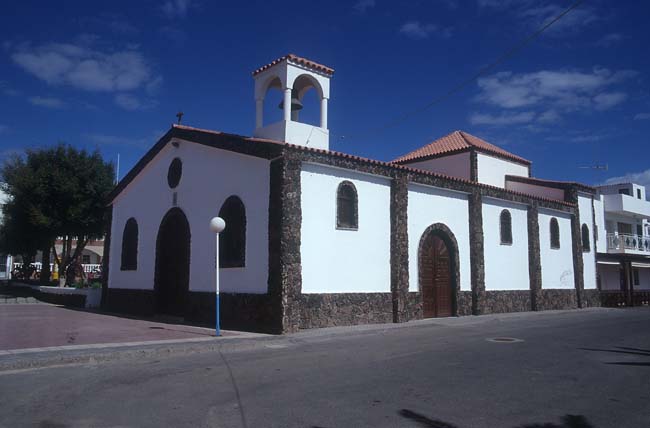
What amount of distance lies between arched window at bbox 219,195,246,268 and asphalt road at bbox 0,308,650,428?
3.88 m

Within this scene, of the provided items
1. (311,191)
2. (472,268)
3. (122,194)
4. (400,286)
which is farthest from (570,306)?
(122,194)

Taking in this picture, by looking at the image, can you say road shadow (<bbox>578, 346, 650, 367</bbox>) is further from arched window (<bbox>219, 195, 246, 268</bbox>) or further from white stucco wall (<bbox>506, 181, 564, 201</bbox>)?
white stucco wall (<bbox>506, 181, 564, 201</bbox>)

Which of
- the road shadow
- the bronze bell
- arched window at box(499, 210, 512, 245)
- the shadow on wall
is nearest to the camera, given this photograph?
the shadow on wall

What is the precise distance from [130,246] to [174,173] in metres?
4.61

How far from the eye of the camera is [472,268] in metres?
18.6

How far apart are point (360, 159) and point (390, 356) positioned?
280 inches

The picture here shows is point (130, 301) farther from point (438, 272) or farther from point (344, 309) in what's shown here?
point (438, 272)

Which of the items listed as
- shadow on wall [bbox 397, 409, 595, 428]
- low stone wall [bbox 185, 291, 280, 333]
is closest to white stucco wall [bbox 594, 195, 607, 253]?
low stone wall [bbox 185, 291, 280, 333]

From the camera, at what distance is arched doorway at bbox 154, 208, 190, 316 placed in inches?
681

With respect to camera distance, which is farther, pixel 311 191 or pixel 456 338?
pixel 311 191

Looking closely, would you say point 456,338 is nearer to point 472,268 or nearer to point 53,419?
point 472,268

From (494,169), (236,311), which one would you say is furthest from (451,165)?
(236,311)

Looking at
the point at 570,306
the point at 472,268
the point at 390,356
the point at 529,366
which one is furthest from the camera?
the point at 570,306

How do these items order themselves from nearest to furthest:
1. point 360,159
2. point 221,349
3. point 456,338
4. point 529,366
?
point 529,366, point 221,349, point 456,338, point 360,159
